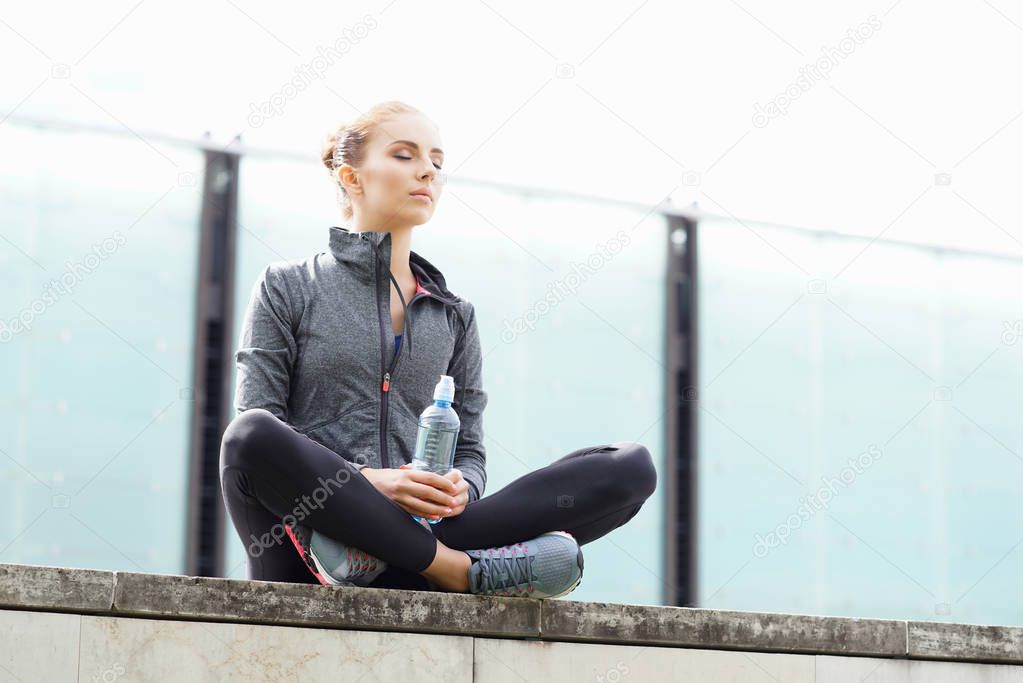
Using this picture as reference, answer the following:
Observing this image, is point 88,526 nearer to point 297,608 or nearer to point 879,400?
point 297,608

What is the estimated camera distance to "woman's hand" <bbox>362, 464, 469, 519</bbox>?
52.0 inches

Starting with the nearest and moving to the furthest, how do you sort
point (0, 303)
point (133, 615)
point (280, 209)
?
point (133, 615), point (0, 303), point (280, 209)

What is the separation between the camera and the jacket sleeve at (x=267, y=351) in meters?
1.41

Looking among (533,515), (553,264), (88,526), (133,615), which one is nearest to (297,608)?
(133,615)

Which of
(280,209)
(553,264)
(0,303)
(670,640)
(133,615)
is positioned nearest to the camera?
(133,615)

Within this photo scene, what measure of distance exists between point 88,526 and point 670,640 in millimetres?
2133

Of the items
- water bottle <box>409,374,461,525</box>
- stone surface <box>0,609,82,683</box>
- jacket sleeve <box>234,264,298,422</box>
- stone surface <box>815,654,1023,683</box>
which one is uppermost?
jacket sleeve <box>234,264,298,422</box>

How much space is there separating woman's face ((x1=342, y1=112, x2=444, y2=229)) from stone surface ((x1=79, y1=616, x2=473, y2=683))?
0.58 meters

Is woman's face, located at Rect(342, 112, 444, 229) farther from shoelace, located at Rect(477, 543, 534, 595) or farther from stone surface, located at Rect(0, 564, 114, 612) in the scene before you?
stone surface, located at Rect(0, 564, 114, 612)

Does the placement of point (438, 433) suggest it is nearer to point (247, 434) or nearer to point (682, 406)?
point (247, 434)

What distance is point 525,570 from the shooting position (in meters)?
1.32

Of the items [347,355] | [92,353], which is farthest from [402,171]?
[92,353]

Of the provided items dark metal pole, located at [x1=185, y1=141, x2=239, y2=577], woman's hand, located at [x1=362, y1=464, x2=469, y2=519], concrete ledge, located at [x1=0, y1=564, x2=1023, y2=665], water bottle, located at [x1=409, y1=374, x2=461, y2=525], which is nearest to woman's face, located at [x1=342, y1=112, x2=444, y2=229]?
water bottle, located at [x1=409, y1=374, x2=461, y2=525]

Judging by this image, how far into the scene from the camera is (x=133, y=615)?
1.12m
